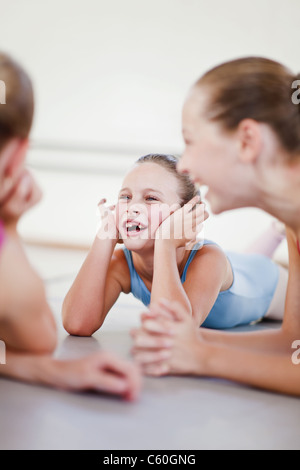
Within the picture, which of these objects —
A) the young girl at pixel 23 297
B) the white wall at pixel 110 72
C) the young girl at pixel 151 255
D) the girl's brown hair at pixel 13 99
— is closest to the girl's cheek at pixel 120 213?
the young girl at pixel 151 255

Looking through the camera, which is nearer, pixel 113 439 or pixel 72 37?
pixel 113 439

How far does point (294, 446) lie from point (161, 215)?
617mm

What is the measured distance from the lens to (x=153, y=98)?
3479 millimetres

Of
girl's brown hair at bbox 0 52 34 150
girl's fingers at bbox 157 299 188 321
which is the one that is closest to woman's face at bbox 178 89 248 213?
girl's fingers at bbox 157 299 188 321

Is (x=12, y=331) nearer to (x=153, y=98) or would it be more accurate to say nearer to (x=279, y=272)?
(x=279, y=272)

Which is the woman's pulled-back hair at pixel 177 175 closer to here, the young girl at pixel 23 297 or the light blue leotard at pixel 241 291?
the light blue leotard at pixel 241 291

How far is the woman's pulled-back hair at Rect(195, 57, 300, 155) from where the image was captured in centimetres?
83

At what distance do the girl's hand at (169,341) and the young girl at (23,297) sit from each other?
0.11 m

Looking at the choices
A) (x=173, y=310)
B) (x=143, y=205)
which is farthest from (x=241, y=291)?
A: (x=173, y=310)

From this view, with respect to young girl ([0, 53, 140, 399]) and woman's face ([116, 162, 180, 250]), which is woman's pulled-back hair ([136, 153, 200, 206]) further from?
young girl ([0, 53, 140, 399])

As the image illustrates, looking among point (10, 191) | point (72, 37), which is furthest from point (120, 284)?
point (72, 37)

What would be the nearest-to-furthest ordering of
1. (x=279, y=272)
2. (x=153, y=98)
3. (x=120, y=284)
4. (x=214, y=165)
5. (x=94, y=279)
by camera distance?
1. (x=214, y=165)
2. (x=94, y=279)
3. (x=120, y=284)
4. (x=279, y=272)
5. (x=153, y=98)

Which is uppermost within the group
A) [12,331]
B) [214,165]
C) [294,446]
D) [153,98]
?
[153,98]

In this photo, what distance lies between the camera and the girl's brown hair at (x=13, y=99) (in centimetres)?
65
